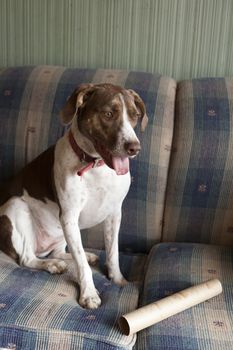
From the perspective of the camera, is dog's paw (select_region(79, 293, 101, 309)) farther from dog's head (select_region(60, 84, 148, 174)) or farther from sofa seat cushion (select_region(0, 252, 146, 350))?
dog's head (select_region(60, 84, 148, 174))

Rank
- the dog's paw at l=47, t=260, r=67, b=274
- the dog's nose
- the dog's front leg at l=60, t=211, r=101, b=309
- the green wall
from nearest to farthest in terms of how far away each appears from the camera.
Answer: the dog's nose
the dog's front leg at l=60, t=211, r=101, b=309
the dog's paw at l=47, t=260, r=67, b=274
the green wall

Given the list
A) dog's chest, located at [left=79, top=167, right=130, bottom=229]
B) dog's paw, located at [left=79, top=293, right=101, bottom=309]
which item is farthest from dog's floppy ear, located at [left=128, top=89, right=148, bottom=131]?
dog's paw, located at [left=79, top=293, right=101, bottom=309]

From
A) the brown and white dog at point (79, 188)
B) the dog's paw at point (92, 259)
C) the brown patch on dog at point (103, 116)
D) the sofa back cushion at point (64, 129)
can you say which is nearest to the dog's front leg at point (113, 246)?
the brown and white dog at point (79, 188)

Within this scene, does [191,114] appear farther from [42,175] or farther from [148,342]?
[148,342]

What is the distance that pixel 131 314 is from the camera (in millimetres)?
1418

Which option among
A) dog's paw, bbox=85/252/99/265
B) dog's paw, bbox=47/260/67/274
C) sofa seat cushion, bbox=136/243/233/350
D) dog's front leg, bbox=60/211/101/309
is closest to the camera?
sofa seat cushion, bbox=136/243/233/350

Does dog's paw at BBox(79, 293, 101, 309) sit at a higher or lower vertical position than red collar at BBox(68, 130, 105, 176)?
lower

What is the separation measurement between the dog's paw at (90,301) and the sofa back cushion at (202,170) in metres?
0.63

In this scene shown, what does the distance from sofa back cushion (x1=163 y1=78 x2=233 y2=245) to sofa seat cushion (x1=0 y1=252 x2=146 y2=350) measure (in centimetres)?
42

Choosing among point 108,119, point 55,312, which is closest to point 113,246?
point 55,312

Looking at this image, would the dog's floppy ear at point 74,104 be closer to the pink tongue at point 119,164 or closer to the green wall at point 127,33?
the pink tongue at point 119,164

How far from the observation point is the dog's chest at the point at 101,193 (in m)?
1.77

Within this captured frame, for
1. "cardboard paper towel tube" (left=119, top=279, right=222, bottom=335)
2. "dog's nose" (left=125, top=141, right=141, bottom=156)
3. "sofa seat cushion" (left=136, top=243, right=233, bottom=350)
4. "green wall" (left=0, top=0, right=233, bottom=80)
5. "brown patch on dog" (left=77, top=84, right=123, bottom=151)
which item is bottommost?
"sofa seat cushion" (left=136, top=243, right=233, bottom=350)

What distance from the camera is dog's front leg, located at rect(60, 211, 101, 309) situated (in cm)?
169
